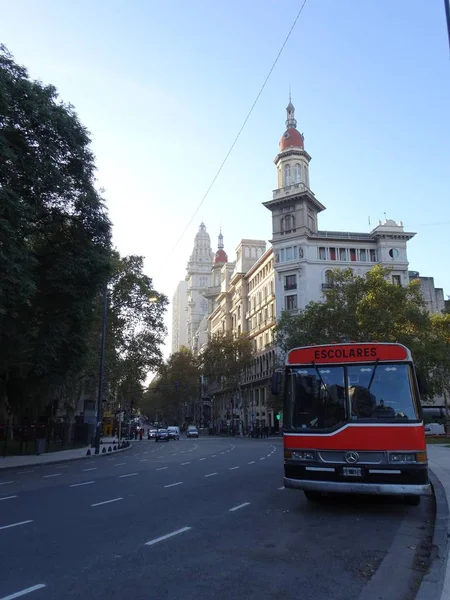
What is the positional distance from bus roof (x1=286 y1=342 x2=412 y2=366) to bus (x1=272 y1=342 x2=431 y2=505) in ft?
0.06

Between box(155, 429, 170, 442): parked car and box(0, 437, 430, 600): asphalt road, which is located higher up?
box(155, 429, 170, 442): parked car

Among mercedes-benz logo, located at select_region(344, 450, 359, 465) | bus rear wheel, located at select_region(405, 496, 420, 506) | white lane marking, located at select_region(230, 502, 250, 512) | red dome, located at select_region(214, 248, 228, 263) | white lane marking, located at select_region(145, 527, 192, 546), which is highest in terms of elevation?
red dome, located at select_region(214, 248, 228, 263)

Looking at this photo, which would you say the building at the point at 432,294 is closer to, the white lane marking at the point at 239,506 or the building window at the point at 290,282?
the building window at the point at 290,282

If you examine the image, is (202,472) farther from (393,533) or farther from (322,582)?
(322,582)

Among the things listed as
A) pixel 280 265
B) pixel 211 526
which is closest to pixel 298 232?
pixel 280 265

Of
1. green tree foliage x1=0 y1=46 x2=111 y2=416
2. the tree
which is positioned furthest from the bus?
the tree

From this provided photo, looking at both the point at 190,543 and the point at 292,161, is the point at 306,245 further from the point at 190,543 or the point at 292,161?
the point at 190,543

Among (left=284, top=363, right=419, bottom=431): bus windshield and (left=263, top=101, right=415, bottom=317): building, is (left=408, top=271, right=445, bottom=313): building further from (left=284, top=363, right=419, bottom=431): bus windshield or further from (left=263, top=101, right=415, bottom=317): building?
(left=284, top=363, right=419, bottom=431): bus windshield

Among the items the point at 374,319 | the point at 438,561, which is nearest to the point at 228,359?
the point at 374,319

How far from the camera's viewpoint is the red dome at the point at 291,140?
70000 millimetres

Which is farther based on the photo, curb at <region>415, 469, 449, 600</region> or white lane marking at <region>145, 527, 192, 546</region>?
white lane marking at <region>145, 527, 192, 546</region>

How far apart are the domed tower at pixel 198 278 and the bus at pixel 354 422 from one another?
150 m

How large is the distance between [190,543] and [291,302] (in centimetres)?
6062

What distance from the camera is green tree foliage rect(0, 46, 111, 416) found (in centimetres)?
2047
